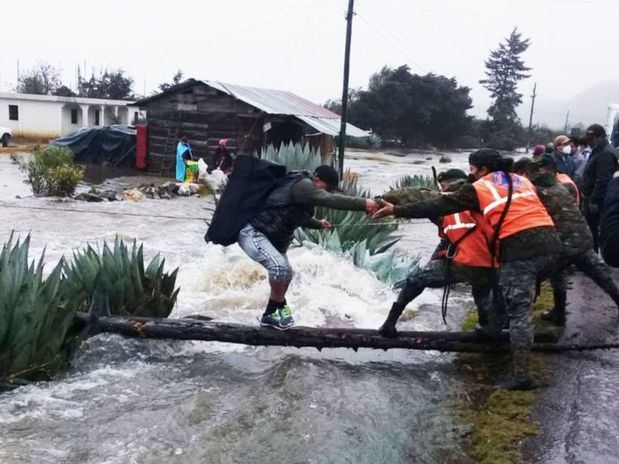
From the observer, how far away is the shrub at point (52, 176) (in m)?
15.8

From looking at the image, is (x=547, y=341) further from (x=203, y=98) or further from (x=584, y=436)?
(x=203, y=98)

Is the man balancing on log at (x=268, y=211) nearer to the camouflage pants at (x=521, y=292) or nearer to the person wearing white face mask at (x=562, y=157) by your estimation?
the camouflage pants at (x=521, y=292)

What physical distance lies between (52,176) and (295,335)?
12314 millimetres

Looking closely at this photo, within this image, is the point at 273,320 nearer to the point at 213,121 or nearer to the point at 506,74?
the point at 213,121

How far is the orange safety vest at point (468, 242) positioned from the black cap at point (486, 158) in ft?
1.24

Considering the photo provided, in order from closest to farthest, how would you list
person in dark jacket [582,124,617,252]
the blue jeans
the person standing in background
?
the blue jeans < person in dark jacket [582,124,617,252] < the person standing in background

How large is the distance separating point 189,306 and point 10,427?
3385 mm

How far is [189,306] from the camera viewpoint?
750cm

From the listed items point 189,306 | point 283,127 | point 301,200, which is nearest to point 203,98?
point 283,127

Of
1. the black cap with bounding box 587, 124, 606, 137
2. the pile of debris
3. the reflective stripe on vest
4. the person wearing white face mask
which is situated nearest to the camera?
the reflective stripe on vest

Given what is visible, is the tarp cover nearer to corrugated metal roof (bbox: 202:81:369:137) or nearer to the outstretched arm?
corrugated metal roof (bbox: 202:81:369:137)

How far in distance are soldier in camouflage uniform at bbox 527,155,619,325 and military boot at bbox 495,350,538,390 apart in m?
1.18

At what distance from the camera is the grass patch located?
389cm

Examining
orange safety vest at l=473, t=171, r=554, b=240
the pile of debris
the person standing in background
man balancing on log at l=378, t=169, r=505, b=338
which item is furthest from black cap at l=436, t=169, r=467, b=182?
the person standing in background
